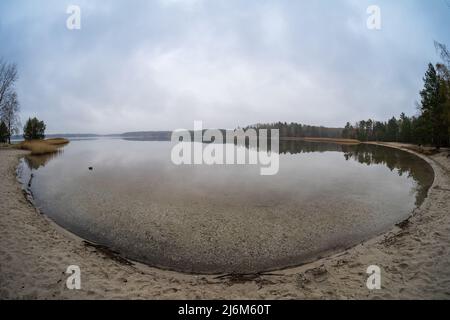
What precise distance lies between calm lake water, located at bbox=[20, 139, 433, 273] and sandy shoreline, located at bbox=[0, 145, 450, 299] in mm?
820

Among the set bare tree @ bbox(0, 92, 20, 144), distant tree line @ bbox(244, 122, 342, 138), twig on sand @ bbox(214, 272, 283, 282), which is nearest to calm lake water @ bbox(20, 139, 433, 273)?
twig on sand @ bbox(214, 272, 283, 282)

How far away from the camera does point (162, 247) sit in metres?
8.21

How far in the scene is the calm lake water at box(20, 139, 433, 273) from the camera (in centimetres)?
786

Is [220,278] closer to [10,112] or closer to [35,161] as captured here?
[35,161]

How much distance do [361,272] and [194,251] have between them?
5.66m

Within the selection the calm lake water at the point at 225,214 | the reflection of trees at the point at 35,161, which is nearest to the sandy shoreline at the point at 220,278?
the calm lake water at the point at 225,214

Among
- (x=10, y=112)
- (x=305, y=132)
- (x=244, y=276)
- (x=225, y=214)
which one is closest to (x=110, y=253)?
(x=244, y=276)

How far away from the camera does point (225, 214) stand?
11594mm

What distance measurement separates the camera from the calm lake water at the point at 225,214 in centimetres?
786

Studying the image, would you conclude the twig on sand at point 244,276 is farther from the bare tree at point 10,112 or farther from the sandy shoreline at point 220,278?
the bare tree at point 10,112

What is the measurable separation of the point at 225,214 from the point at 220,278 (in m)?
5.26

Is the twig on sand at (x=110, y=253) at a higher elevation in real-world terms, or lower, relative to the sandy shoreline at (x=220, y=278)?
lower

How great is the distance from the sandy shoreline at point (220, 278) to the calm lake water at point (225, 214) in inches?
32.3
